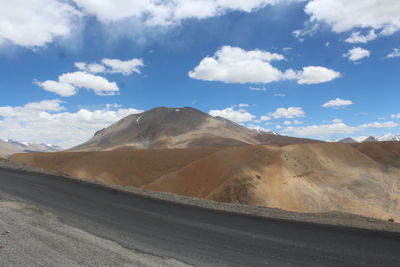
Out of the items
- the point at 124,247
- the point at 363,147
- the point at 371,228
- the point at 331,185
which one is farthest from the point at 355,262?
the point at 363,147

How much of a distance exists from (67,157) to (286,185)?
40.4m

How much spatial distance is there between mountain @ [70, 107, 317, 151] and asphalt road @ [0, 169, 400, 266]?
106054 millimetres

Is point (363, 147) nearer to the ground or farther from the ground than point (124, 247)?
farther from the ground

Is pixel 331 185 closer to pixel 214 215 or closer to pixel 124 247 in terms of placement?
pixel 214 215

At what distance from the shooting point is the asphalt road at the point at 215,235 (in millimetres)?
7079

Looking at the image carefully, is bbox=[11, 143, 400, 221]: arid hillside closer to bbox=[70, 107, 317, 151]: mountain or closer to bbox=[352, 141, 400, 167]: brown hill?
bbox=[352, 141, 400, 167]: brown hill

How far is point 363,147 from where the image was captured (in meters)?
72.1

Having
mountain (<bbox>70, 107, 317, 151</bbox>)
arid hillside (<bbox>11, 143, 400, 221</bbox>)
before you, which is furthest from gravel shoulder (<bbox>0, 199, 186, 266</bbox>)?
mountain (<bbox>70, 107, 317, 151</bbox>)

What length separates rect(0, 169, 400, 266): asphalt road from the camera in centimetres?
708

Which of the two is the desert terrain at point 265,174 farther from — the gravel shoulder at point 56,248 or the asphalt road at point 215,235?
the gravel shoulder at point 56,248

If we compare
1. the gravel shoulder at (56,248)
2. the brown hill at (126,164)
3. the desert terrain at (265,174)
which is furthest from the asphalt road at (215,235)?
the brown hill at (126,164)

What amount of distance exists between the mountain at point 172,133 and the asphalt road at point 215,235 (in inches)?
4175

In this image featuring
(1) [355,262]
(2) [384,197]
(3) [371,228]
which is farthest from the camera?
(2) [384,197]

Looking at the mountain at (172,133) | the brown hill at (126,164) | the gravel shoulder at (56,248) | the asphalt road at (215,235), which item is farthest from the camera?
the mountain at (172,133)
